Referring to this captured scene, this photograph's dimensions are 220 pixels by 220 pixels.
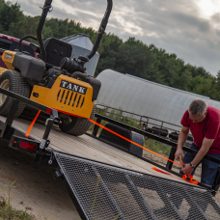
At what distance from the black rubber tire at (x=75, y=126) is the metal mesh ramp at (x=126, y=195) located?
2157 mm

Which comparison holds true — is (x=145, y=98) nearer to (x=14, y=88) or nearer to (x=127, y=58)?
(x=14, y=88)

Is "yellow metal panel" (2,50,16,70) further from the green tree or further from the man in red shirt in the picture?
the green tree

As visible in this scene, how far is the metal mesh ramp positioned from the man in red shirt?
1.92ft

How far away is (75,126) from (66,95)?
72cm

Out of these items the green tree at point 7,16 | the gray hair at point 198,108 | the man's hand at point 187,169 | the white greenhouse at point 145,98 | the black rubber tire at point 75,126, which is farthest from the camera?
the green tree at point 7,16

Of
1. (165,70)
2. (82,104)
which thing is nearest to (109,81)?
(82,104)

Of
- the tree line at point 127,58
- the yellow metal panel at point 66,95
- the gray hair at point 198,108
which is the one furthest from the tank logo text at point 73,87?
the tree line at point 127,58

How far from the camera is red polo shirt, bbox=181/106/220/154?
4691 mm

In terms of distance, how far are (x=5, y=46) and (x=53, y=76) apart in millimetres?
4182

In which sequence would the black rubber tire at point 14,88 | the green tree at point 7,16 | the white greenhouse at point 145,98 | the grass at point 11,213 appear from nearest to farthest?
the grass at point 11,213
the black rubber tire at point 14,88
the white greenhouse at point 145,98
the green tree at point 7,16

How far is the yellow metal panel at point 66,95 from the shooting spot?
5391 mm

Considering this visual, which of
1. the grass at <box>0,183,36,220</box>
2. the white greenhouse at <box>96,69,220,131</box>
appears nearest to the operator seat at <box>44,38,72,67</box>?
the grass at <box>0,183,36,220</box>

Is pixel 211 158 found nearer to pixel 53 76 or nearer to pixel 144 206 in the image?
pixel 144 206

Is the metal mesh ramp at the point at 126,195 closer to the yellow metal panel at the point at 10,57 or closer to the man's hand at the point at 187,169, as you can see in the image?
the man's hand at the point at 187,169
